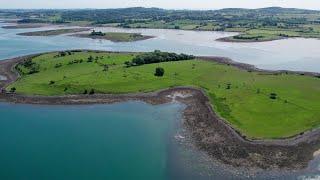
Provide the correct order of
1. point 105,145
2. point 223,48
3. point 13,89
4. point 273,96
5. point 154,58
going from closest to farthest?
point 105,145
point 273,96
point 13,89
point 154,58
point 223,48

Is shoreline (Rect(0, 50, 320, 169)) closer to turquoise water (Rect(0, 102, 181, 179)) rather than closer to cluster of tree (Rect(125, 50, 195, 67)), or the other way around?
turquoise water (Rect(0, 102, 181, 179))

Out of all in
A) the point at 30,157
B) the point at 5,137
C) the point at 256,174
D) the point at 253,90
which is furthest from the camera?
the point at 253,90

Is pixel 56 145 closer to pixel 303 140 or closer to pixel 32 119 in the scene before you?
pixel 32 119

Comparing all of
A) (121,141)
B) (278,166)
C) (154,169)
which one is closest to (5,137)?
(121,141)

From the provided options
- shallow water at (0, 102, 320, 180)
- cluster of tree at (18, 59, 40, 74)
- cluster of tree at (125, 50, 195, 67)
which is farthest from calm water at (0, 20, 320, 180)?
cluster of tree at (125, 50, 195, 67)

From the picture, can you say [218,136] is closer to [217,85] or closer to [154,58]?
[217,85]

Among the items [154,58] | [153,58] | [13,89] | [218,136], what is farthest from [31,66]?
[218,136]
